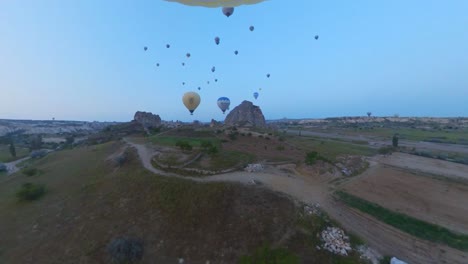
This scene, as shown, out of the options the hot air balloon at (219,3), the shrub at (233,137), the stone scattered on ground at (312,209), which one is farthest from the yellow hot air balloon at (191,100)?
the hot air balloon at (219,3)

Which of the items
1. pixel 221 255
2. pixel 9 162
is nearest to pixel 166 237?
pixel 221 255

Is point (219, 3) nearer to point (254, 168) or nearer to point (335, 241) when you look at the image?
point (335, 241)

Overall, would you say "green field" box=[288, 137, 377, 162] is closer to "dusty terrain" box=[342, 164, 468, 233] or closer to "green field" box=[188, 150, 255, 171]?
"dusty terrain" box=[342, 164, 468, 233]

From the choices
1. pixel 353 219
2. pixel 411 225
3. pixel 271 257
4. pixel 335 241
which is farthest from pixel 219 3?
pixel 411 225

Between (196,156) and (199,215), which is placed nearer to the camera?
(199,215)

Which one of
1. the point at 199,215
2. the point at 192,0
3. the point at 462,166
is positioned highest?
the point at 192,0

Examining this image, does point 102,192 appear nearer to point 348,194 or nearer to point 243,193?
point 243,193
